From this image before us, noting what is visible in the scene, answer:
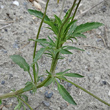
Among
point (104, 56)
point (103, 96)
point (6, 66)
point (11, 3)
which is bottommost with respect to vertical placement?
point (103, 96)

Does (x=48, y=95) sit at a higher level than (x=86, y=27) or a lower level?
lower

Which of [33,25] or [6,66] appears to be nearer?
[6,66]

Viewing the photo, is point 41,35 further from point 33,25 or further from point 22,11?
point 22,11

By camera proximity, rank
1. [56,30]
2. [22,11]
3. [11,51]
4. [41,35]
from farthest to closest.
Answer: [22,11] < [41,35] < [11,51] < [56,30]

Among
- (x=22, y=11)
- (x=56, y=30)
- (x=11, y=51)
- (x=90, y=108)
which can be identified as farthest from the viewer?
(x=22, y=11)

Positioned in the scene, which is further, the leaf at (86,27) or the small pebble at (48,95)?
the small pebble at (48,95)

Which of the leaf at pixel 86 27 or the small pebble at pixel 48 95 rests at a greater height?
the leaf at pixel 86 27

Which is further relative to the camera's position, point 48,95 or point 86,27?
point 48,95

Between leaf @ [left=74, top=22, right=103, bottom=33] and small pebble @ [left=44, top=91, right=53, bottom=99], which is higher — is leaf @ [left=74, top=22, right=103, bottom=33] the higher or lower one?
the higher one

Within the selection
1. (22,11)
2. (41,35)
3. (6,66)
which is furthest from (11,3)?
(6,66)

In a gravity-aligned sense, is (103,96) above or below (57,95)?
below

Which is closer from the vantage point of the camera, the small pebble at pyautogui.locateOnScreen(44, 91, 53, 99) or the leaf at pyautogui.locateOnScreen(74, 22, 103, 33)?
the leaf at pyautogui.locateOnScreen(74, 22, 103, 33)
